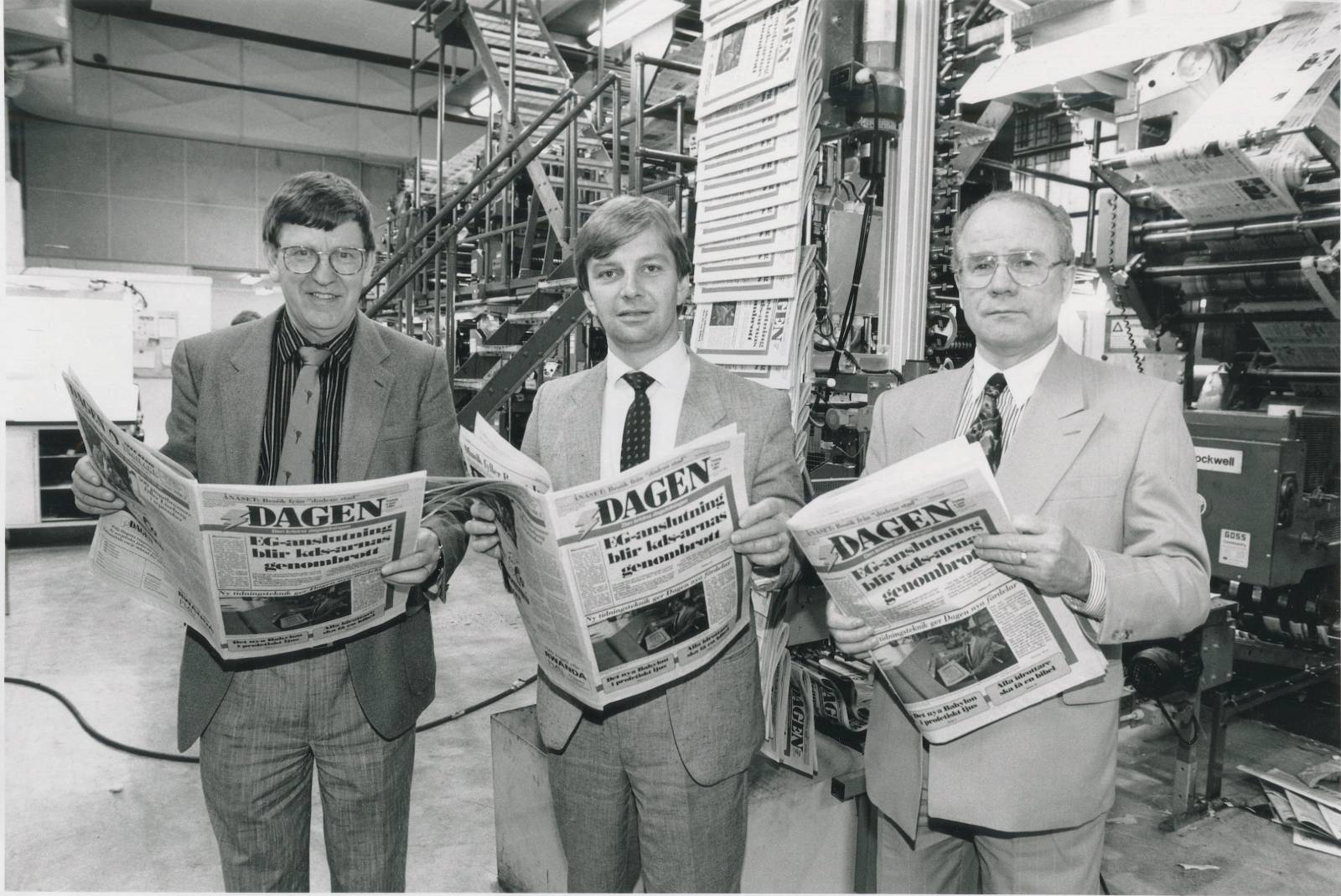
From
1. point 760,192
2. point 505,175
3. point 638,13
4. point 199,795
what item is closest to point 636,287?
point 760,192

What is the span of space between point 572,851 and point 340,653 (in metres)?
0.48

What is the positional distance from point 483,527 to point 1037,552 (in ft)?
2.51

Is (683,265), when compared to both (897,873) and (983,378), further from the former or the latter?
(897,873)

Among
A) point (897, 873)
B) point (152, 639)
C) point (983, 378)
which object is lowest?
point (152, 639)

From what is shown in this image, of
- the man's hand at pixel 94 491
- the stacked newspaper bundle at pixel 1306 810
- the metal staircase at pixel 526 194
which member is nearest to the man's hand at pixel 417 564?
the man's hand at pixel 94 491

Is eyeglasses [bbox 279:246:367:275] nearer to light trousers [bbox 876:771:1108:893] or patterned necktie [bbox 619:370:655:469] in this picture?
patterned necktie [bbox 619:370:655:469]

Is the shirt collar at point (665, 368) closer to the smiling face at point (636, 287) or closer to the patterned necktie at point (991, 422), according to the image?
the smiling face at point (636, 287)

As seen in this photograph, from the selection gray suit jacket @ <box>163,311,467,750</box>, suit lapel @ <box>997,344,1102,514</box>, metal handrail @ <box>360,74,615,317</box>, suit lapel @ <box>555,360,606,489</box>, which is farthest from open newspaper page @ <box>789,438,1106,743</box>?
metal handrail @ <box>360,74,615,317</box>

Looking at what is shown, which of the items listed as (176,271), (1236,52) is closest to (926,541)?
(1236,52)

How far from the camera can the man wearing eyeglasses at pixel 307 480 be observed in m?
1.32

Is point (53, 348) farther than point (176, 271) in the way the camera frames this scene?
No

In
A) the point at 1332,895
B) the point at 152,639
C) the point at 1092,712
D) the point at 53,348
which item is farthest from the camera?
the point at 53,348

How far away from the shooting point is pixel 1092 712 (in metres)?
1.19

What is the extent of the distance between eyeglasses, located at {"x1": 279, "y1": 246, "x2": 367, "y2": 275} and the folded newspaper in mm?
361
